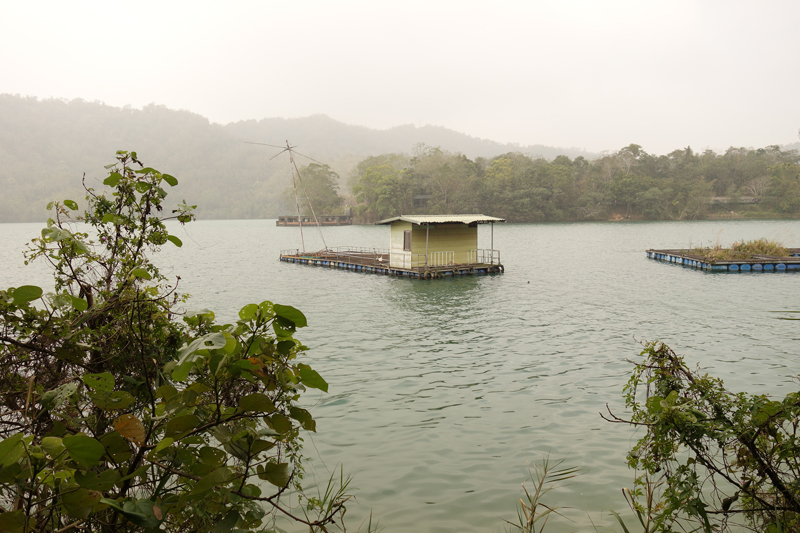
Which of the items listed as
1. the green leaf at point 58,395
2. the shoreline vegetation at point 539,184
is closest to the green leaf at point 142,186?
the green leaf at point 58,395

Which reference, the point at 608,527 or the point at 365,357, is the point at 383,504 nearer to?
the point at 608,527

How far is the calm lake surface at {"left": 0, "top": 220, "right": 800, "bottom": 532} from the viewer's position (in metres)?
6.48

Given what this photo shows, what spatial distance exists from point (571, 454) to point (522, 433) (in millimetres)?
926

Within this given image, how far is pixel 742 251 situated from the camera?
30.8 m

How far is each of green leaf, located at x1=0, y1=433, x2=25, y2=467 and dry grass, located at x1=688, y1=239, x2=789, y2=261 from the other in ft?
110

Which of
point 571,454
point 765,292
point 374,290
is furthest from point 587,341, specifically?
point 765,292

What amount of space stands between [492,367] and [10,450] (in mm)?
10646

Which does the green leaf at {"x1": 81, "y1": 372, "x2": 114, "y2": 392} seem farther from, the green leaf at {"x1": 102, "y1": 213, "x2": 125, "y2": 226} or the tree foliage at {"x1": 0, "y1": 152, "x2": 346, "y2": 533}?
the green leaf at {"x1": 102, "y1": 213, "x2": 125, "y2": 226}

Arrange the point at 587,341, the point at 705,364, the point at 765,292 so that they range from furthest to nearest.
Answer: the point at 765,292, the point at 587,341, the point at 705,364

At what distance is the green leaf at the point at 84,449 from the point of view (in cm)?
171

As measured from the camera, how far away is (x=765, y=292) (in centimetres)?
2200

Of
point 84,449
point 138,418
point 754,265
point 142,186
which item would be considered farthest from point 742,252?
point 84,449

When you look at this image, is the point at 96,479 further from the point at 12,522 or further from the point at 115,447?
the point at 12,522

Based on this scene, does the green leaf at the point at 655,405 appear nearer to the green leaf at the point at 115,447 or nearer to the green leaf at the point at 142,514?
the green leaf at the point at 142,514
